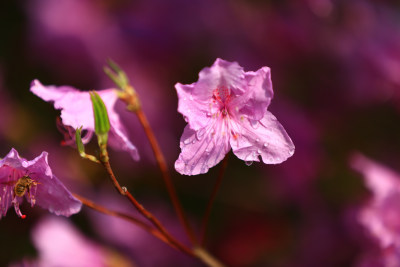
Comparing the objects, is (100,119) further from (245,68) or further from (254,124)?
(245,68)

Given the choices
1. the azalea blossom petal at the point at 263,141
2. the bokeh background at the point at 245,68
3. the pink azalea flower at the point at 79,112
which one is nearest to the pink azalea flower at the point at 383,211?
the bokeh background at the point at 245,68

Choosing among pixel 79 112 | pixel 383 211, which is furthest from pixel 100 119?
pixel 383 211

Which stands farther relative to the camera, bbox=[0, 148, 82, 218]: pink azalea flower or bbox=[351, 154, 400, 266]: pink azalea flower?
bbox=[351, 154, 400, 266]: pink azalea flower

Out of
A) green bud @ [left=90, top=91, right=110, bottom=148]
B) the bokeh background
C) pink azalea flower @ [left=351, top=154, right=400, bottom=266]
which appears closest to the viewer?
green bud @ [left=90, top=91, right=110, bottom=148]

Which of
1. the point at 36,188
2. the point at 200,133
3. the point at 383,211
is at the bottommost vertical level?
the point at 383,211

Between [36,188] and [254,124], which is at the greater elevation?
[254,124]

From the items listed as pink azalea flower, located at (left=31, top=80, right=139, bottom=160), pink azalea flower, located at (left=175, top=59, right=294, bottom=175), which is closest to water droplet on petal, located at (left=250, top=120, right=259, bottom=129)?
pink azalea flower, located at (left=175, top=59, right=294, bottom=175)

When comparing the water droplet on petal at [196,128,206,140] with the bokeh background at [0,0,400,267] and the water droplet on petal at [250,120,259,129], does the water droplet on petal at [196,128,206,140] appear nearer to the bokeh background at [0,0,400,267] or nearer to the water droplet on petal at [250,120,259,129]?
the water droplet on petal at [250,120,259,129]
